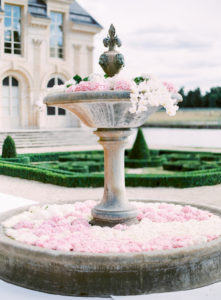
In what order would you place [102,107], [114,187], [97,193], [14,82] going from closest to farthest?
1. [102,107]
2. [114,187]
3. [97,193]
4. [14,82]

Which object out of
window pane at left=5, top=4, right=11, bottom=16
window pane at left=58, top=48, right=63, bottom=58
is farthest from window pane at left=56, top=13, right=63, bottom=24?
window pane at left=5, top=4, right=11, bottom=16

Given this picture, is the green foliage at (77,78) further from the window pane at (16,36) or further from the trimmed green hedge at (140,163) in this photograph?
the window pane at (16,36)

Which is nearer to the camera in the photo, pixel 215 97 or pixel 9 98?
pixel 9 98

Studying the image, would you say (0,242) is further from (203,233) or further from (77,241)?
(203,233)

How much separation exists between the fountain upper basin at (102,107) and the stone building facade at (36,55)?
20265mm

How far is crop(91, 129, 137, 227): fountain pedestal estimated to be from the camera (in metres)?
5.07

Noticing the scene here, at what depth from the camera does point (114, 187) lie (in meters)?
5.19

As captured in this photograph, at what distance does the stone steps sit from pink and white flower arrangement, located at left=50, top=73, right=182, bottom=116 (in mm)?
17047

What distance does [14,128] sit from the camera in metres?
26.3

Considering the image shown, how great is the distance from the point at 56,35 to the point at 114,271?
2597 cm

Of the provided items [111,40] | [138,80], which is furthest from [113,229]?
[111,40]

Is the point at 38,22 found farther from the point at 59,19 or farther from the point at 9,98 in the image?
the point at 9,98

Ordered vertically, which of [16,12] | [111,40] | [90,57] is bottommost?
[111,40]

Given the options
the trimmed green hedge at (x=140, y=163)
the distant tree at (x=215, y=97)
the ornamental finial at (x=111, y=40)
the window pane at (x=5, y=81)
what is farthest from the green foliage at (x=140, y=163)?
the distant tree at (x=215, y=97)
